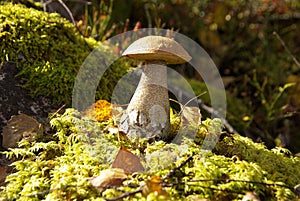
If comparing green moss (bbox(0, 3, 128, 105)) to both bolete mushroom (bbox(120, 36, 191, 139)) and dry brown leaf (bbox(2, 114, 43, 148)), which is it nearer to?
dry brown leaf (bbox(2, 114, 43, 148))

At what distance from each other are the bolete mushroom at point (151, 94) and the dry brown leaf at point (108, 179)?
0.39 metres

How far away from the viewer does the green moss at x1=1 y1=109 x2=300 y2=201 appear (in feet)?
4.98

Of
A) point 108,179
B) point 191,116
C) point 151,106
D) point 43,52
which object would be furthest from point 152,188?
point 43,52

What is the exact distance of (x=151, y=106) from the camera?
1979 millimetres

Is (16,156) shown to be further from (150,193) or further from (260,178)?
(260,178)

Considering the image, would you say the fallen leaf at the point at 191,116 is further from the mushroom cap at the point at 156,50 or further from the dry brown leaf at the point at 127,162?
the dry brown leaf at the point at 127,162

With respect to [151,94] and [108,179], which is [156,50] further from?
[108,179]

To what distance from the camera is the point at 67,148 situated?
6.32ft

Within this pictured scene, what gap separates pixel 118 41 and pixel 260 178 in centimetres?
289

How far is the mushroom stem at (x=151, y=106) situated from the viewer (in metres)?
1.94

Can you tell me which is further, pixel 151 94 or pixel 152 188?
pixel 151 94

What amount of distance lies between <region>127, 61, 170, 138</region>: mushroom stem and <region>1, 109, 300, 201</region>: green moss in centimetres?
9

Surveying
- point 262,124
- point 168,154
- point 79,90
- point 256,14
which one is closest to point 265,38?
point 256,14

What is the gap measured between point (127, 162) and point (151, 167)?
0.38 feet
